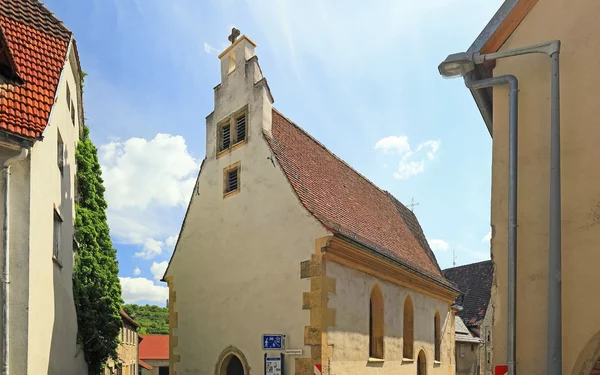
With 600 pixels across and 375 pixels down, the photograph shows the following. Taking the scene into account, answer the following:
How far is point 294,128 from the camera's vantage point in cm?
1599

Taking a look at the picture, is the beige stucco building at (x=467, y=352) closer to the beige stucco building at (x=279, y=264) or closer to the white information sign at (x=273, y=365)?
the beige stucco building at (x=279, y=264)

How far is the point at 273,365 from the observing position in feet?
38.3

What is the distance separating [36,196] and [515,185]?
24.0 feet

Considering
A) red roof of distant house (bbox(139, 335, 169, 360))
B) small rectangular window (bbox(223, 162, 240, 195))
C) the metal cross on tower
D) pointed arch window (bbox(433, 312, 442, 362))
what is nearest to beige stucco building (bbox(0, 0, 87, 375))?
small rectangular window (bbox(223, 162, 240, 195))

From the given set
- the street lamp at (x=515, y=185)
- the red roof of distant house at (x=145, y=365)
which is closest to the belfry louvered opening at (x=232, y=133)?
the street lamp at (x=515, y=185)

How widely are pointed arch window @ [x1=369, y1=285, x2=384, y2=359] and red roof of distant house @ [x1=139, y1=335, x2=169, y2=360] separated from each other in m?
41.1

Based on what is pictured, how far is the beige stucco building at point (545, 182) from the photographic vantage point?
6273mm

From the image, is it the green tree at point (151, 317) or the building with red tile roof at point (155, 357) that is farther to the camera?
the green tree at point (151, 317)

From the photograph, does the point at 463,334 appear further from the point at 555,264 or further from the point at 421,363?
the point at 555,264

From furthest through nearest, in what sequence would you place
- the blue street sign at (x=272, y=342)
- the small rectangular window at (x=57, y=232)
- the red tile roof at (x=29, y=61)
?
the blue street sign at (x=272, y=342) → the small rectangular window at (x=57, y=232) → the red tile roof at (x=29, y=61)

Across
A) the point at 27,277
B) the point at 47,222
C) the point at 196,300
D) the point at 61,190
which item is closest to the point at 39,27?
the point at 61,190

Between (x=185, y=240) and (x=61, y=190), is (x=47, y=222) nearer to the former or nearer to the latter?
(x=61, y=190)

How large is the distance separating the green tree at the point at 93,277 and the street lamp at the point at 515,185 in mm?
9570

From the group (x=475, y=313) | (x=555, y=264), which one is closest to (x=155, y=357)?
(x=475, y=313)
